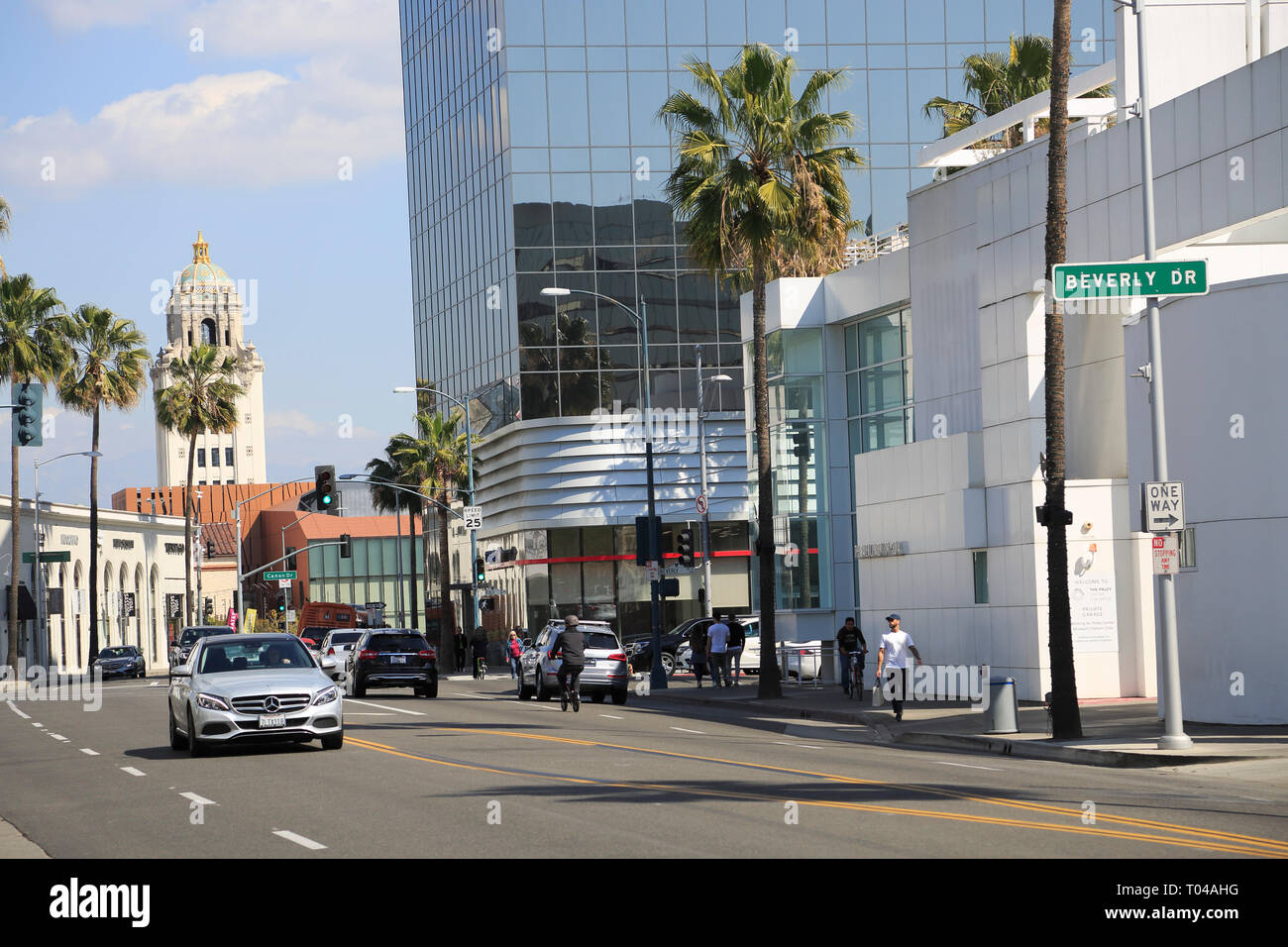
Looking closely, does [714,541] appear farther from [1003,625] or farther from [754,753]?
[754,753]

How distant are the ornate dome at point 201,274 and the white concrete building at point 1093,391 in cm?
15069

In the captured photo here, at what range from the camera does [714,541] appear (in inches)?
2613

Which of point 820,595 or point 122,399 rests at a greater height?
point 122,399

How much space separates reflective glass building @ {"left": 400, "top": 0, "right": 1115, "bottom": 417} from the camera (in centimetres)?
6544

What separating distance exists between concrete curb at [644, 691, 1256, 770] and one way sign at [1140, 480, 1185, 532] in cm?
271

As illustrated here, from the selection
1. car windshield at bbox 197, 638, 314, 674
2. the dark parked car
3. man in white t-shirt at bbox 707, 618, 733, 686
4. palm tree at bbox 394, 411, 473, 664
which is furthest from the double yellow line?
palm tree at bbox 394, 411, 473, 664

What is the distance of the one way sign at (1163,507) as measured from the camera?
786 inches

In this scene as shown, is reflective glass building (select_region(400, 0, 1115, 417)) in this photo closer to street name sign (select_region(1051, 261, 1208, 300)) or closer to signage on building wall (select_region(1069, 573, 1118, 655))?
signage on building wall (select_region(1069, 573, 1118, 655))

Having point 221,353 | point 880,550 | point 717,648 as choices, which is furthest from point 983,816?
point 221,353

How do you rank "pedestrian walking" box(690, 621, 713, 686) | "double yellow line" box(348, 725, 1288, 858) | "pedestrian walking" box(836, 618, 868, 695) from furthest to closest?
1. "pedestrian walking" box(690, 621, 713, 686)
2. "pedestrian walking" box(836, 618, 868, 695)
3. "double yellow line" box(348, 725, 1288, 858)

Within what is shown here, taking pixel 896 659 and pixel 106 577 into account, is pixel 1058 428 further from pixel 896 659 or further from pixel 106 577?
pixel 106 577

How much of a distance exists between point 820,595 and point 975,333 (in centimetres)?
1078

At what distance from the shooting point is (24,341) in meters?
66.3
